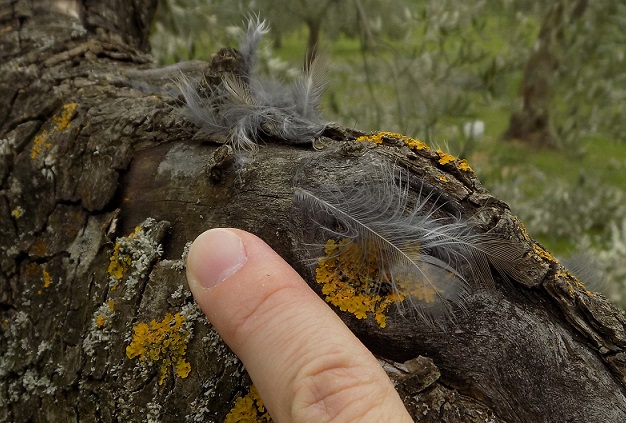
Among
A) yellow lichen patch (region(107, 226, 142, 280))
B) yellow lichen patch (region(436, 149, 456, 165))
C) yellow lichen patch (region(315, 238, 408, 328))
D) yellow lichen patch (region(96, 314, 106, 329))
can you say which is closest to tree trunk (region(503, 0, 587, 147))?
yellow lichen patch (region(436, 149, 456, 165))

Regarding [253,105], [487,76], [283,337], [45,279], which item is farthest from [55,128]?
[487,76]

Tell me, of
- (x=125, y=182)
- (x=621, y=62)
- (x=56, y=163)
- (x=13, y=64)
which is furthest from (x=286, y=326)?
(x=621, y=62)

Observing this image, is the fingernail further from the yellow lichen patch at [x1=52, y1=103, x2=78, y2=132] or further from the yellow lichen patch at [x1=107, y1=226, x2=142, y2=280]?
the yellow lichen patch at [x1=52, y1=103, x2=78, y2=132]

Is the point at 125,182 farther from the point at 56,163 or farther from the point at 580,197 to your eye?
the point at 580,197

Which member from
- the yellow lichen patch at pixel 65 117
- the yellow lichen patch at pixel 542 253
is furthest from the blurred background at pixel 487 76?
the yellow lichen patch at pixel 542 253

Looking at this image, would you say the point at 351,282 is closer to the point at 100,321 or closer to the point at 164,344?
the point at 164,344

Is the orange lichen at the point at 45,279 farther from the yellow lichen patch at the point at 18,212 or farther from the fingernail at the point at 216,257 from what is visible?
the fingernail at the point at 216,257
